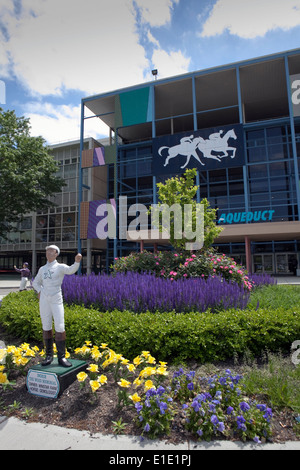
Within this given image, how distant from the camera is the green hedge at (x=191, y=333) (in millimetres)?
4055

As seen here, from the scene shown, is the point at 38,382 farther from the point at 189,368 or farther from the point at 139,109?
the point at 139,109

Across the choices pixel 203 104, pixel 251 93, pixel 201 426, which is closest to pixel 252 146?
pixel 251 93

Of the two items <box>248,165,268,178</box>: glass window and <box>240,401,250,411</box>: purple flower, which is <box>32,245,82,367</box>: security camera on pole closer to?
<box>240,401,250,411</box>: purple flower

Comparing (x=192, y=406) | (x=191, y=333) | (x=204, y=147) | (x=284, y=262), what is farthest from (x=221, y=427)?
(x=284, y=262)

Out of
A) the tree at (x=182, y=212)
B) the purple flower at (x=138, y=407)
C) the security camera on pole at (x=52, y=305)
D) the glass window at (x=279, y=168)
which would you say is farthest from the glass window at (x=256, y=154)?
the purple flower at (x=138, y=407)

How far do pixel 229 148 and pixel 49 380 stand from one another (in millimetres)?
21958

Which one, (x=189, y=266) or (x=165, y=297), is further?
(x=189, y=266)

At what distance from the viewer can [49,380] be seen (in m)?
3.28

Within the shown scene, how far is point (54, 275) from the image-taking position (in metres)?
3.79

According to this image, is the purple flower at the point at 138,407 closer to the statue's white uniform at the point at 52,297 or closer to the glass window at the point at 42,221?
the statue's white uniform at the point at 52,297

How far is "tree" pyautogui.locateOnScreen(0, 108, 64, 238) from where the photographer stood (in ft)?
78.8

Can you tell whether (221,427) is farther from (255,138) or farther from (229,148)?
(255,138)
